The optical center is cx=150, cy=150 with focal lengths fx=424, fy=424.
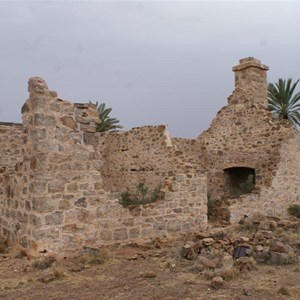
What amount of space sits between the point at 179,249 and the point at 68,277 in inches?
92.5

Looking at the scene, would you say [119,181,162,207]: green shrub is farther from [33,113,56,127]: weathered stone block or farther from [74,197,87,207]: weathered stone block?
[33,113,56,127]: weathered stone block

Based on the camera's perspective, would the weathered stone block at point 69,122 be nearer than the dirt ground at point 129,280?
No

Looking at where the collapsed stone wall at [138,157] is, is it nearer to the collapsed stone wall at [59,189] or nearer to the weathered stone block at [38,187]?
the collapsed stone wall at [59,189]

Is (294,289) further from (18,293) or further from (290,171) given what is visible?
(290,171)

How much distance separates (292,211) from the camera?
13703 millimetres

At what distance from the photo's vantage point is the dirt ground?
5496mm

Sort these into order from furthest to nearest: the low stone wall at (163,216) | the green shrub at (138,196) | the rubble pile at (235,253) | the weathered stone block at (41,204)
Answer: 1. the green shrub at (138,196)
2. the low stone wall at (163,216)
3. the weathered stone block at (41,204)
4. the rubble pile at (235,253)

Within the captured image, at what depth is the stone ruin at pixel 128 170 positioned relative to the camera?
733 centimetres

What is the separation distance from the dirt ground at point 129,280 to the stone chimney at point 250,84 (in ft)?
26.6

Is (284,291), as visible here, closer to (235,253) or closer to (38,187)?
(235,253)

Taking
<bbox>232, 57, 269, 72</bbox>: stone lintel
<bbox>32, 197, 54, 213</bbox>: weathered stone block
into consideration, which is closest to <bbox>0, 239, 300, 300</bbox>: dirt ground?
<bbox>32, 197, 54, 213</bbox>: weathered stone block

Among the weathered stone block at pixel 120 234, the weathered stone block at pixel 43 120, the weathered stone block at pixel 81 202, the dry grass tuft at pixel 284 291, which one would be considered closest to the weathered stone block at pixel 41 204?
the weathered stone block at pixel 81 202

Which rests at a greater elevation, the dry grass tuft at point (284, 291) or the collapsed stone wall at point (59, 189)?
the collapsed stone wall at point (59, 189)

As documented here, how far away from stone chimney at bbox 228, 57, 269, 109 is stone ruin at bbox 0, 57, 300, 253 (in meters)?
0.03
